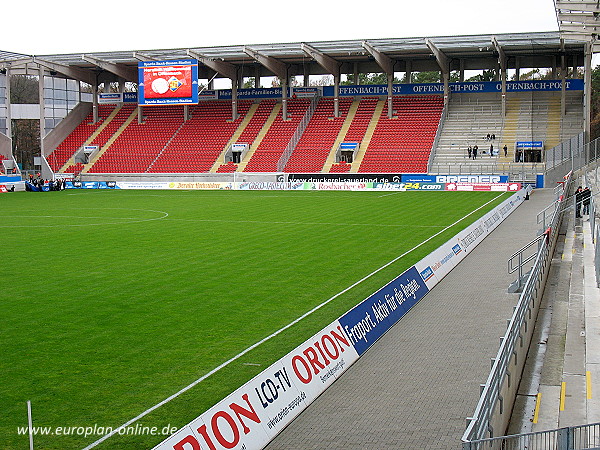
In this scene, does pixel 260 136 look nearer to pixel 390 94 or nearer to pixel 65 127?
pixel 390 94

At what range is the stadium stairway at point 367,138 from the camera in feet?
207

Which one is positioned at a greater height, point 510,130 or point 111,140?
point 111,140

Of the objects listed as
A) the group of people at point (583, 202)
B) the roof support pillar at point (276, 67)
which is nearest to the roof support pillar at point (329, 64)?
the roof support pillar at point (276, 67)

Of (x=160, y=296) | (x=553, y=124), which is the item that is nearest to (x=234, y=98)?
(x=553, y=124)

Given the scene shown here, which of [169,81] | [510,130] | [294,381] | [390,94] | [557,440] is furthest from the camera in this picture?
[390,94]

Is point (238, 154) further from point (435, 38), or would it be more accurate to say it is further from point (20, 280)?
point (20, 280)

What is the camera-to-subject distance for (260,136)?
69625 mm

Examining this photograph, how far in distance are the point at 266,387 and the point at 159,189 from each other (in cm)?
5401

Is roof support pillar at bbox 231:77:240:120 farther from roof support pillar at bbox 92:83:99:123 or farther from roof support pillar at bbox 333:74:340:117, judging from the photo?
roof support pillar at bbox 92:83:99:123

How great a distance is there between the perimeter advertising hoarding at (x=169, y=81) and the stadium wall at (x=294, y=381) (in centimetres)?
4844

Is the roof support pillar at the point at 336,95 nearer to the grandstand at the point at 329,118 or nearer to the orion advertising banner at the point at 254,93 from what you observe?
the grandstand at the point at 329,118

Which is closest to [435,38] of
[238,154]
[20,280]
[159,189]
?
[238,154]

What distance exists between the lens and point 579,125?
61.9 metres

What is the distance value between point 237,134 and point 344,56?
13131mm
